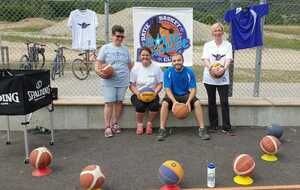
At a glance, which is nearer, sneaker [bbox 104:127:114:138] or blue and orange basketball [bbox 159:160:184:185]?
blue and orange basketball [bbox 159:160:184:185]

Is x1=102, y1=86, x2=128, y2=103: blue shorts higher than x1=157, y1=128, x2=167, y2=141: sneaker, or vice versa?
x1=102, y1=86, x2=128, y2=103: blue shorts

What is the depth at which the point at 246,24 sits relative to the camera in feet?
24.5

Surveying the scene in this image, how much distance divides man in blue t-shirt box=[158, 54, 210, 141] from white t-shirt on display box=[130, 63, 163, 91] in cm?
16

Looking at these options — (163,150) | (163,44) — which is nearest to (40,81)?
(163,150)

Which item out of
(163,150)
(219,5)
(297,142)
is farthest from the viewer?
(219,5)

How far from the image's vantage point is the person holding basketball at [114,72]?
684 centimetres

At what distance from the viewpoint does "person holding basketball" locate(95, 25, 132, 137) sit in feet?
22.4

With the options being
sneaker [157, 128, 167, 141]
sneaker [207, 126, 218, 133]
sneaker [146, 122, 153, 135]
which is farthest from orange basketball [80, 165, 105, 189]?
sneaker [207, 126, 218, 133]

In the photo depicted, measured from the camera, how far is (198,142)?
6766mm

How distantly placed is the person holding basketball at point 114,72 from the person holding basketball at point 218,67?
1.32m

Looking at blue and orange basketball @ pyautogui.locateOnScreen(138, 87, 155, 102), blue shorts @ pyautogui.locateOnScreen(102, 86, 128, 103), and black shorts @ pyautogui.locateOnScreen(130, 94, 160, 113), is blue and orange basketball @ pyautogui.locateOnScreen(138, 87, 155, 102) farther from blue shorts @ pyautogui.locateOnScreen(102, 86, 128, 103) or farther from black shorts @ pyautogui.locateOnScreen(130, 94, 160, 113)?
blue shorts @ pyautogui.locateOnScreen(102, 86, 128, 103)

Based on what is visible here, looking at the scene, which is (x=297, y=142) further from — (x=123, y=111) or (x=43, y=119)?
(x=43, y=119)

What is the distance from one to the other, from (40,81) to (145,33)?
2.32 metres

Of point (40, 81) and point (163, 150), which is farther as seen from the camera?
point (163, 150)
